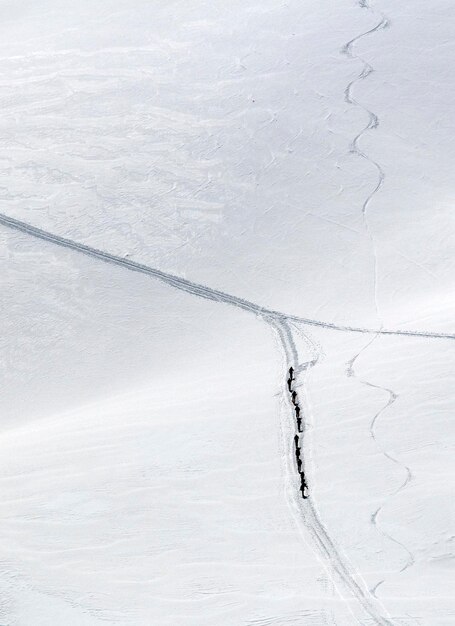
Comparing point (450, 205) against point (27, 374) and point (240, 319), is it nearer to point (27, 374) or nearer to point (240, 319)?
point (240, 319)

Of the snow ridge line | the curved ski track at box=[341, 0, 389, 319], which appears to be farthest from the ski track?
the curved ski track at box=[341, 0, 389, 319]

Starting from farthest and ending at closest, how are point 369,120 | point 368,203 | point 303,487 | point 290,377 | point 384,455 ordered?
point 369,120 < point 368,203 < point 290,377 < point 384,455 < point 303,487

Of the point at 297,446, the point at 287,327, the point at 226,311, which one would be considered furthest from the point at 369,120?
the point at 297,446

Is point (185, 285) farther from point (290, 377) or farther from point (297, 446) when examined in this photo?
point (297, 446)

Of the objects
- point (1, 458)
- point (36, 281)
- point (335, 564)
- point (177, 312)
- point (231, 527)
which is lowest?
point (335, 564)

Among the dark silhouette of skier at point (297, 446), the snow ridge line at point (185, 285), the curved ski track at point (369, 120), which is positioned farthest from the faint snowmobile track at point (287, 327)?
the curved ski track at point (369, 120)

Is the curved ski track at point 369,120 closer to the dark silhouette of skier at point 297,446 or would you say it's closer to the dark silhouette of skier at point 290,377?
the dark silhouette of skier at point 290,377

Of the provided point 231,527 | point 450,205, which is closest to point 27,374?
point 231,527
